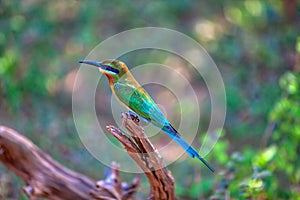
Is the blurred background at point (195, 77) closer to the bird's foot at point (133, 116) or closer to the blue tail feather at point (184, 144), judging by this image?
the blue tail feather at point (184, 144)

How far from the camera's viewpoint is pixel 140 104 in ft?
9.84

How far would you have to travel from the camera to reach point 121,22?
6.18 metres

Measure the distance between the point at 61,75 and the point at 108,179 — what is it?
2.17 metres

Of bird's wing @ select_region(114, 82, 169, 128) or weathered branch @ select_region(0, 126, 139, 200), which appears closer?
bird's wing @ select_region(114, 82, 169, 128)

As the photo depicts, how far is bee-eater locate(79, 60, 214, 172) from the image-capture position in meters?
2.96

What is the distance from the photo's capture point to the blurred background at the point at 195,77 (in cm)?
412

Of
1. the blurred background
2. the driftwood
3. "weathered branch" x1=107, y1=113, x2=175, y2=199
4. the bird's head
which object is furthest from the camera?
the blurred background

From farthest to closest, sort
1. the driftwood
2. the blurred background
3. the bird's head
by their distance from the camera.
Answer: the blurred background < the driftwood < the bird's head

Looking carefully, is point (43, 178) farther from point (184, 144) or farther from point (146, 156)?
point (184, 144)

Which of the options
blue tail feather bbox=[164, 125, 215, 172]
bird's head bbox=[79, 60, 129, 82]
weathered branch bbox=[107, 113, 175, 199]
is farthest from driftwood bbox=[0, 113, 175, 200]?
bird's head bbox=[79, 60, 129, 82]

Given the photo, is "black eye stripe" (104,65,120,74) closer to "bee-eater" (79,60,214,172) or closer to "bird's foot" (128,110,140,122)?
"bee-eater" (79,60,214,172)

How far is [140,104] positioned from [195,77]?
3.41 meters

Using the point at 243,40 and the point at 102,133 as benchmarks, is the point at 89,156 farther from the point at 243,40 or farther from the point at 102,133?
the point at 243,40

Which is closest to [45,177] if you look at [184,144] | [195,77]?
[184,144]
